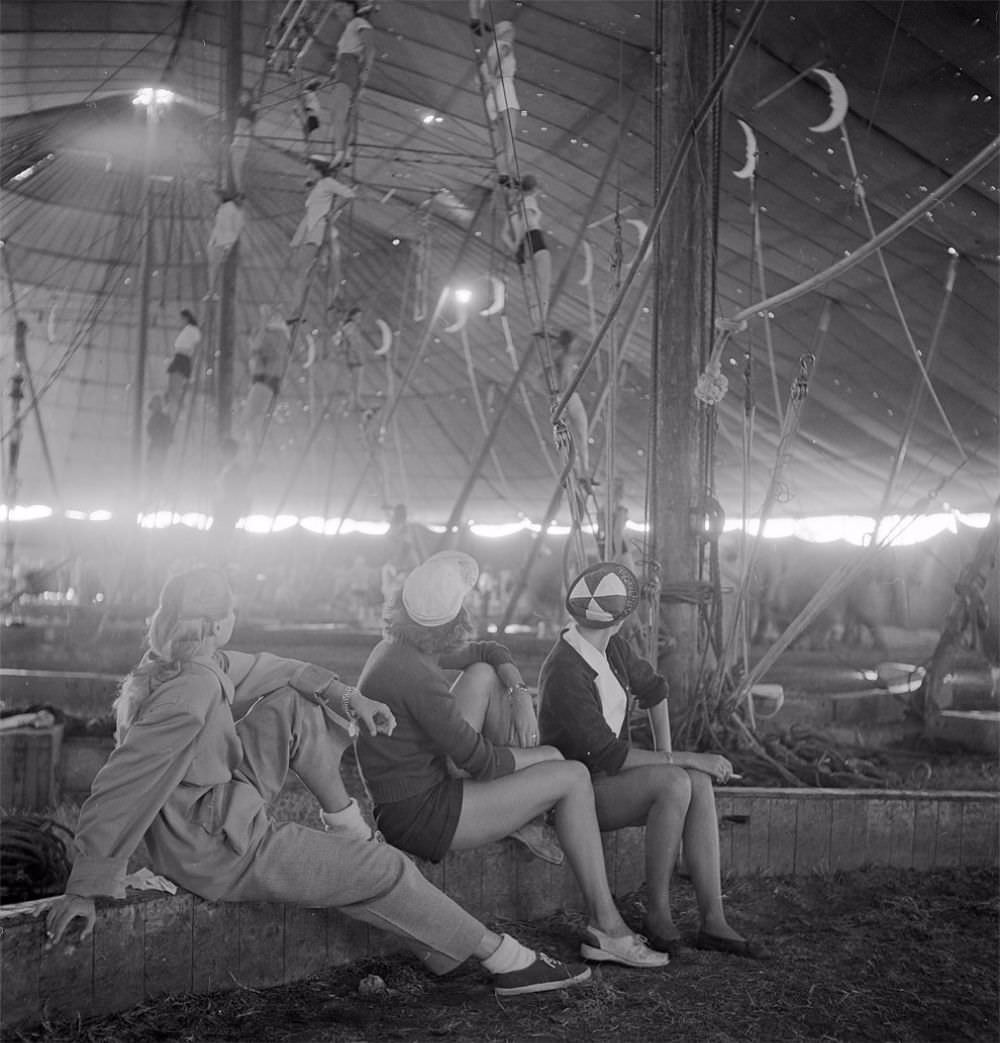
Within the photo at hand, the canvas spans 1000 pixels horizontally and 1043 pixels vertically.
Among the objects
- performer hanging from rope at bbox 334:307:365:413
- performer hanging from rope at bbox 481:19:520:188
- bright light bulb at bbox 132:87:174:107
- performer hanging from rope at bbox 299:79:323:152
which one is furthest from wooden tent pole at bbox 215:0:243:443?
performer hanging from rope at bbox 481:19:520:188

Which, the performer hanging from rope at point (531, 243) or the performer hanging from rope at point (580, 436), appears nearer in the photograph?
the performer hanging from rope at point (580, 436)

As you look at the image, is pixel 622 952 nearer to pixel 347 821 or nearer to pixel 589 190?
pixel 347 821

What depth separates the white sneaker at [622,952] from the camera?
256 cm

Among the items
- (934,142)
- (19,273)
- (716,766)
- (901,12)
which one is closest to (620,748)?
(716,766)

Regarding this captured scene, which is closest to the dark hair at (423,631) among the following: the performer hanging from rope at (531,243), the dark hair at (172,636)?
the dark hair at (172,636)

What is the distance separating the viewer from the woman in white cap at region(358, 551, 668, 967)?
2521 millimetres

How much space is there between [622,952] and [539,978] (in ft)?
0.84

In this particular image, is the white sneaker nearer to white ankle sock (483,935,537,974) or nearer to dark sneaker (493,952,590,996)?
dark sneaker (493,952,590,996)

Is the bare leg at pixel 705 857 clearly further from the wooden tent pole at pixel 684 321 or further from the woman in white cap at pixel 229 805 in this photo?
the wooden tent pole at pixel 684 321

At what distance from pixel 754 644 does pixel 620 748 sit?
22.8ft

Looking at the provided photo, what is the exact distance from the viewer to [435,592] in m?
2.55

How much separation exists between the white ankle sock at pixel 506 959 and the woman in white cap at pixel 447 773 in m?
0.26

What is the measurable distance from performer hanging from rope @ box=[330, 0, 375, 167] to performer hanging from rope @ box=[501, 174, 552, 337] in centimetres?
105

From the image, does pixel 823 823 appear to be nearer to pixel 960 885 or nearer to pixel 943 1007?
pixel 960 885
